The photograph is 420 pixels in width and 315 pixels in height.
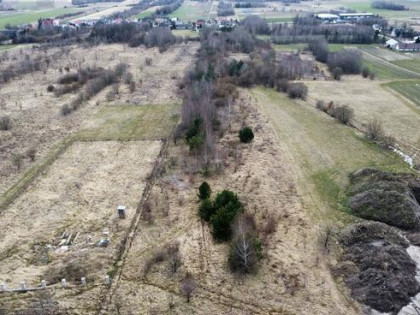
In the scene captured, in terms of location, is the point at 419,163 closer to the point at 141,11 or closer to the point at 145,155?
the point at 145,155

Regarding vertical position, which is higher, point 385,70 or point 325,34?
point 325,34

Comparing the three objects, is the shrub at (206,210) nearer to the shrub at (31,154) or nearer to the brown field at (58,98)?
the brown field at (58,98)

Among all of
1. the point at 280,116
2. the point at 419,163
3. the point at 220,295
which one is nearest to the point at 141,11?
the point at 280,116

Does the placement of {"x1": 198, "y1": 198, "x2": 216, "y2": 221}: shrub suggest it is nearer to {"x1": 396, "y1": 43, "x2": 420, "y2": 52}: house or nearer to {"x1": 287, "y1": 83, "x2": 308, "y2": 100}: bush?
{"x1": 287, "y1": 83, "x2": 308, "y2": 100}: bush

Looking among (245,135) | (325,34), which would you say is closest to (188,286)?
(245,135)

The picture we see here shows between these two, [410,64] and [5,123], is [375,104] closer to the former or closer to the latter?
[410,64]

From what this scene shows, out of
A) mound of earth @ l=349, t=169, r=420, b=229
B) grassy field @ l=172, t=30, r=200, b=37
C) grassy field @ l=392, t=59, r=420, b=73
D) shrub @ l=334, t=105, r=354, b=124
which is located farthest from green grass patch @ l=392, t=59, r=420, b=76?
grassy field @ l=172, t=30, r=200, b=37

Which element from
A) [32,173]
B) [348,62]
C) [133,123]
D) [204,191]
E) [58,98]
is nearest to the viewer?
[204,191]

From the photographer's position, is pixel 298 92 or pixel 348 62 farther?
pixel 348 62
